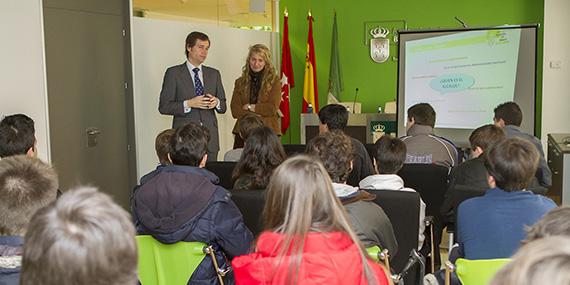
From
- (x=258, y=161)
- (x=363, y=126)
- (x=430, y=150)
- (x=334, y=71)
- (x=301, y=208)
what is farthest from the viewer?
(x=334, y=71)

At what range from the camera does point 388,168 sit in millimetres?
3855

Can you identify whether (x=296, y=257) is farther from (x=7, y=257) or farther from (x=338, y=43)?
(x=338, y=43)

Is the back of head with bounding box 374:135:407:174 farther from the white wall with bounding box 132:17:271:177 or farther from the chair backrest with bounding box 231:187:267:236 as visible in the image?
the white wall with bounding box 132:17:271:177

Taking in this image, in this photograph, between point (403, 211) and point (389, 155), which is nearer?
point (403, 211)

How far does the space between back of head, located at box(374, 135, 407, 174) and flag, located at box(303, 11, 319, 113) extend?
5.40 metres

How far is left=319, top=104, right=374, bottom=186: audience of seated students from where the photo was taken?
15.7 ft

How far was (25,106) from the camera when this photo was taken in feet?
16.9

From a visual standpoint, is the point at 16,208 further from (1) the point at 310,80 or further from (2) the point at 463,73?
(1) the point at 310,80

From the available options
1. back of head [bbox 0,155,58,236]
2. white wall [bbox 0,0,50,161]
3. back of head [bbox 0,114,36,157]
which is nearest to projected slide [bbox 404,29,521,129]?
white wall [bbox 0,0,50,161]

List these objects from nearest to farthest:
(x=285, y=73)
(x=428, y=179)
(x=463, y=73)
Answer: (x=428, y=179)
(x=463, y=73)
(x=285, y=73)

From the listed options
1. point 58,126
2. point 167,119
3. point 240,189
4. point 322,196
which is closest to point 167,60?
point 167,119

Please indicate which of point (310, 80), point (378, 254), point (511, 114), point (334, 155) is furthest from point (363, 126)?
point (378, 254)

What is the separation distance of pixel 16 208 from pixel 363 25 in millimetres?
7877

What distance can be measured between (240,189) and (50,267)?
2.31 metres
